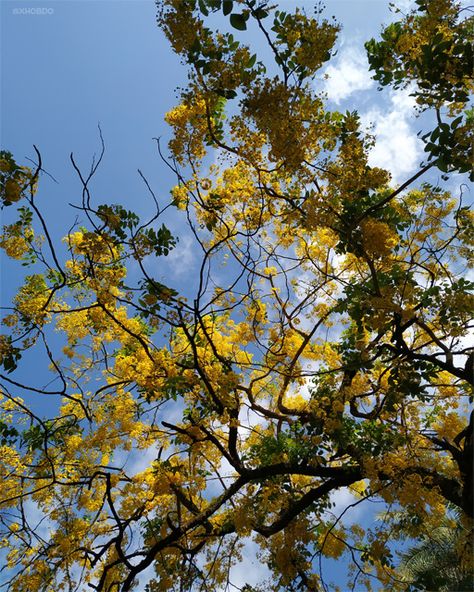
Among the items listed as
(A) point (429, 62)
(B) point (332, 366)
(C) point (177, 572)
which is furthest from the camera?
(B) point (332, 366)

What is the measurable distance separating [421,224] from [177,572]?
184 inches

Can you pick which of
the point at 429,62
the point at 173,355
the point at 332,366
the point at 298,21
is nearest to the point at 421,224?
the point at 332,366

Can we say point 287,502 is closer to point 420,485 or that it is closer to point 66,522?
point 420,485

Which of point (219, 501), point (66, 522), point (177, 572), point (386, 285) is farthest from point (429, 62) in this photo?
point (66, 522)

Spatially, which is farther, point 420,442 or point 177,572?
point 420,442

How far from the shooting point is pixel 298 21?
3766 mm

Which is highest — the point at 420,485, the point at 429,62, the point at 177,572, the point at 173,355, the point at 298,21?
the point at 298,21

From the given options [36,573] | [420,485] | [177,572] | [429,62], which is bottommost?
[420,485]

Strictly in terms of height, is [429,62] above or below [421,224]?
below

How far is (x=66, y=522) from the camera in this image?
5148 mm

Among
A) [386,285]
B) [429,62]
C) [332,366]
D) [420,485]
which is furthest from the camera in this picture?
[332,366]

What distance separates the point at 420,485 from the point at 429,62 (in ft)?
10.8

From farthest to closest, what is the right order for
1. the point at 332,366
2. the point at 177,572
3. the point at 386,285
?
the point at 332,366
the point at 177,572
the point at 386,285

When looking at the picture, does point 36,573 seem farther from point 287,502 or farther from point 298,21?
point 298,21
